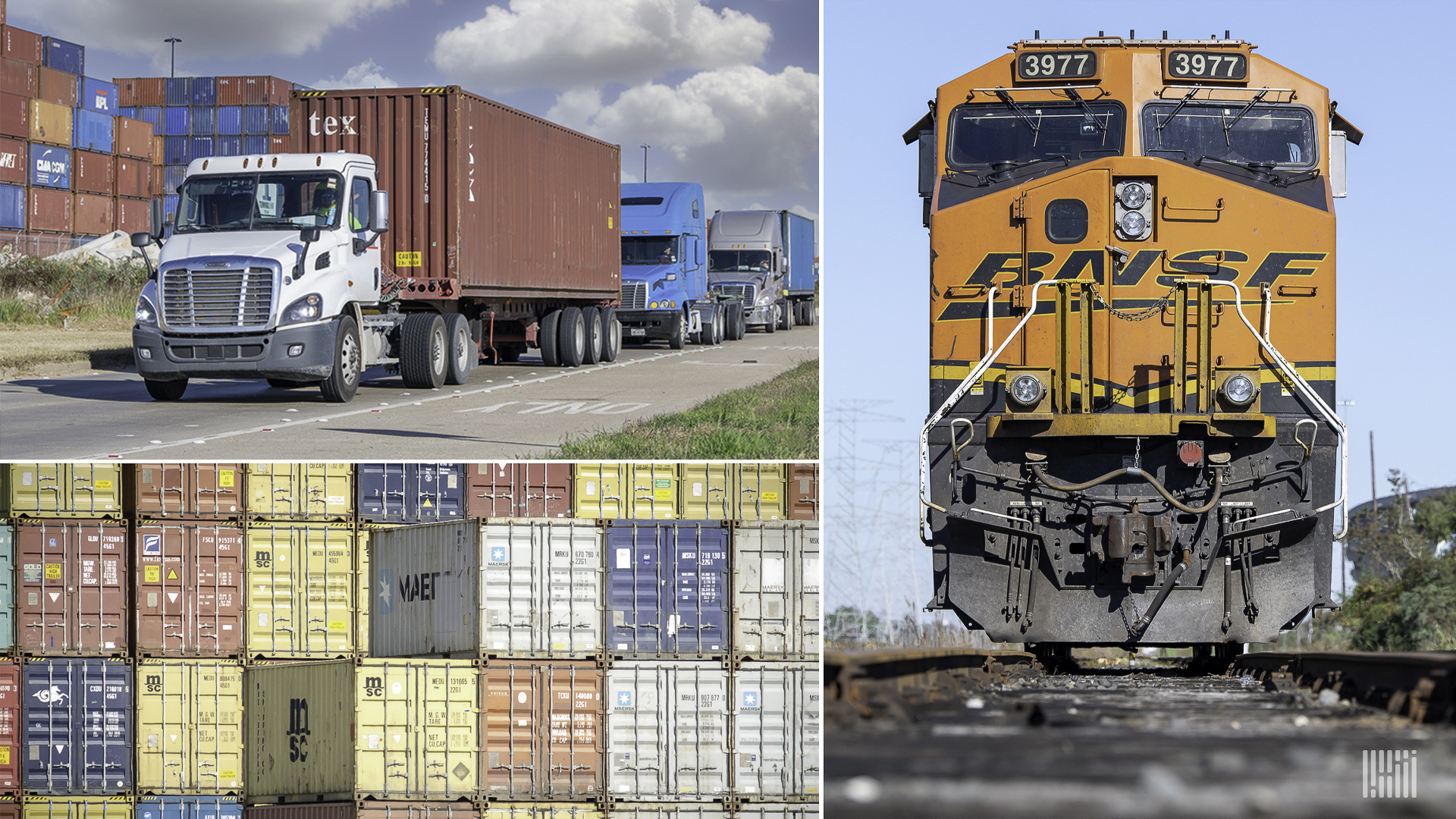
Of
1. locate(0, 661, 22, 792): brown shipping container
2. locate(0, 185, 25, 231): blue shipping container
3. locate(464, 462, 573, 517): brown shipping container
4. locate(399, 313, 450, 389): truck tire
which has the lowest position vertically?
locate(0, 661, 22, 792): brown shipping container

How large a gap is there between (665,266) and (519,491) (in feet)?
59.8

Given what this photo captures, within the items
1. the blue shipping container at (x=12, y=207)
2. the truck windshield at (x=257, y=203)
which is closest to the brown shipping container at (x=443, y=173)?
the truck windshield at (x=257, y=203)

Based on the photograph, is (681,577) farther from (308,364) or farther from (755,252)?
(755,252)

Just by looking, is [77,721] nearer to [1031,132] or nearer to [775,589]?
[775,589]

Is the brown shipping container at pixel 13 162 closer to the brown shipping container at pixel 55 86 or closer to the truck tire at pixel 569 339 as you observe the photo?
the brown shipping container at pixel 55 86

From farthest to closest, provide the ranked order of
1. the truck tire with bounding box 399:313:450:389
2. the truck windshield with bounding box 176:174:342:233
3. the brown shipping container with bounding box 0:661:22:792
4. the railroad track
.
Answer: the truck tire with bounding box 399:313:450:389, the truck windshield with bounding box 176:174:342:233, the brown shipping container with bounding box 0:661:22:792, the railroad track

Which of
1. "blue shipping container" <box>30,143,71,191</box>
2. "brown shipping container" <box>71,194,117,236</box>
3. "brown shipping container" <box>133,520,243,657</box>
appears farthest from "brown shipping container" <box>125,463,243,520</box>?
"brown shipping container" <box>71,194,117,236</box>

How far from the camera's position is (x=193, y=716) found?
1614 centimetres

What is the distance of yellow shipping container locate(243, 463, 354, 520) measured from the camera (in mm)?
16156

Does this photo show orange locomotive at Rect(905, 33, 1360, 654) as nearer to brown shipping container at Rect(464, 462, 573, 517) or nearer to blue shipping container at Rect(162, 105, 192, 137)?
brown shipping container at Rect(464, 462, 573, 517)

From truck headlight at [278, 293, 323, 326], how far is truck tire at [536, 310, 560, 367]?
9.63 metres

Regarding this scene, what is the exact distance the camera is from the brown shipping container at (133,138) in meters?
54.2

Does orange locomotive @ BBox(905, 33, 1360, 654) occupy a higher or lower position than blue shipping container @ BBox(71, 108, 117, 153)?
lower

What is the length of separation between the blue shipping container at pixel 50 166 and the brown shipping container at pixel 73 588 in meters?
37.8
